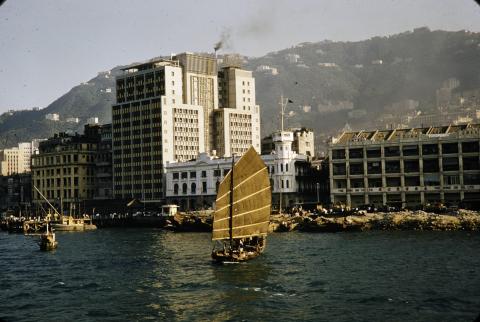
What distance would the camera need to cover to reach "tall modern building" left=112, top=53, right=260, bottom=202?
15975cm

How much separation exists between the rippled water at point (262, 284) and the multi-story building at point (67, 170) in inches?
3863

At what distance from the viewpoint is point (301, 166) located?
134 meters

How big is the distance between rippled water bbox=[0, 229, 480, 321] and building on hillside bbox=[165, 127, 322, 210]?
5335 centimetres

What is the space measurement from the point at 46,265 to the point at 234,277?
24282mm

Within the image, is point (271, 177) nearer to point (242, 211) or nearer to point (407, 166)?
point (407, 166)

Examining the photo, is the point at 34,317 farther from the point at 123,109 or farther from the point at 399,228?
the point at 123,109

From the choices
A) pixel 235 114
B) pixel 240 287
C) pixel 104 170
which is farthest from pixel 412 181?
pixel 104 170

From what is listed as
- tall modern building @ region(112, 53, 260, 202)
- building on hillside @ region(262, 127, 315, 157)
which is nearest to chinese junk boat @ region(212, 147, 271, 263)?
tall modern building @ region(112, 53, 260, 202)

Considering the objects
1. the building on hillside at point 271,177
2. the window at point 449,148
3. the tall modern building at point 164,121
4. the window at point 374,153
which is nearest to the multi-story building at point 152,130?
the tall modern building at point 164,121

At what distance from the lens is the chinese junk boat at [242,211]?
197 ft

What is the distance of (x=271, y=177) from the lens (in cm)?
13162

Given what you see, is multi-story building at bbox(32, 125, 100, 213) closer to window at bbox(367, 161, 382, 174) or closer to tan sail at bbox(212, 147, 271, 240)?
window at bbox(367, 161, 382, 174)

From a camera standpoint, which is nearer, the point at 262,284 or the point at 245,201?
the point at 262,284

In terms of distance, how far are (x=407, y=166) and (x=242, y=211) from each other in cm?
5925
